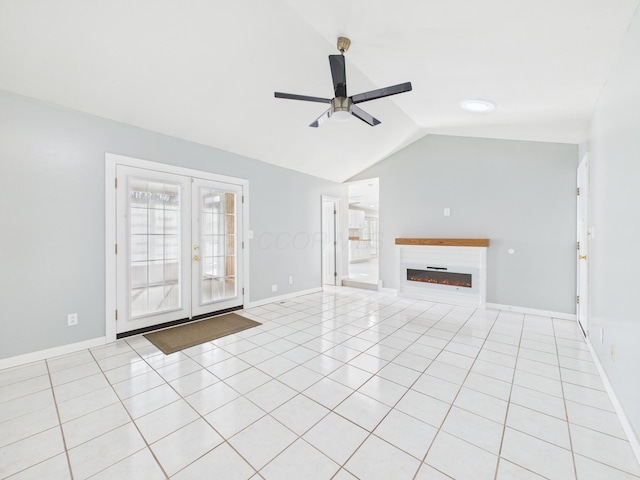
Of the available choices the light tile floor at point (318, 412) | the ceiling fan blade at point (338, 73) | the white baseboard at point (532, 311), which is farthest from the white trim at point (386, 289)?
the ceiling fan blade at point (338, 73)

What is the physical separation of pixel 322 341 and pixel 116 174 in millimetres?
3182

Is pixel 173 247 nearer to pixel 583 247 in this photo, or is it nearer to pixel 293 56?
pixel 293 56

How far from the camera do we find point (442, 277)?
5.04m

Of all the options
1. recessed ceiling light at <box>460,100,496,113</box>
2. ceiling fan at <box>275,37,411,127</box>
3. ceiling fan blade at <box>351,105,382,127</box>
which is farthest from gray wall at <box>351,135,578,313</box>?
ceiling fan at <box>275,37,411,127</box>

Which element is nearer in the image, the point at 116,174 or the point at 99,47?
the point at 99,47

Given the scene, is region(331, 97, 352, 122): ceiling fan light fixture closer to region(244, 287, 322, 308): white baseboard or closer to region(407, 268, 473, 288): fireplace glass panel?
region(244, 287, 322, 308): white baseboard

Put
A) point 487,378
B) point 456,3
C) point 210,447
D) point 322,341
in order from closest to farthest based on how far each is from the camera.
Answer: point 210,447, point 456,3, point 487,378, point 322,341

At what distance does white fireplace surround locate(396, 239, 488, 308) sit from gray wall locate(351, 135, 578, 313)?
0.58ft

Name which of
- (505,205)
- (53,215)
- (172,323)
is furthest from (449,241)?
(53,215)

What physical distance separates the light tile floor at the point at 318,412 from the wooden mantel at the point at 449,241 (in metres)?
1.73

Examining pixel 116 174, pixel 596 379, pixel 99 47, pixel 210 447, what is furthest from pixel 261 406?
pixel 99 47

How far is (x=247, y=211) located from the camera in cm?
461

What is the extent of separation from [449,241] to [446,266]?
48 centimetres

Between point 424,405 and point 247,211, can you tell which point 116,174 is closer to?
point 247,211
